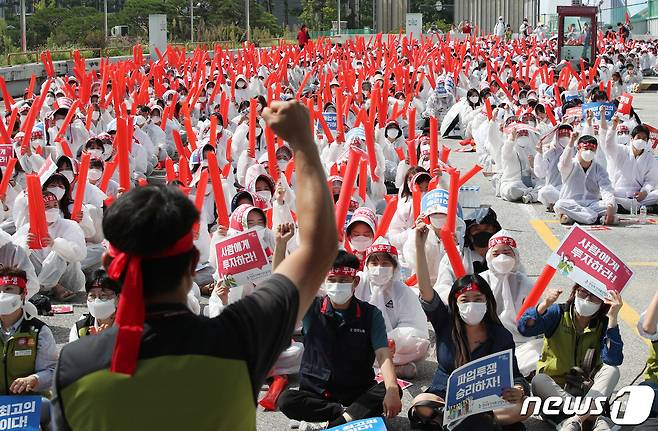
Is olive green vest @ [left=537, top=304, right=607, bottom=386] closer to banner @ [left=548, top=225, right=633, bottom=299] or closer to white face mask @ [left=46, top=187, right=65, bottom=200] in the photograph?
banner @ [left=548, top=225, right=633, bottom=299]

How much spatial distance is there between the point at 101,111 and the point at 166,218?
14870 millimetres

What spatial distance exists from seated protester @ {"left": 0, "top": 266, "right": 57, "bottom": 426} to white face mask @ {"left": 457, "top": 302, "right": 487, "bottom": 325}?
2.02 meters

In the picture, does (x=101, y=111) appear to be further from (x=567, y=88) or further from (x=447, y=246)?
(x=447, y=246)

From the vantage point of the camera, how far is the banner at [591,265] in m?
5.41

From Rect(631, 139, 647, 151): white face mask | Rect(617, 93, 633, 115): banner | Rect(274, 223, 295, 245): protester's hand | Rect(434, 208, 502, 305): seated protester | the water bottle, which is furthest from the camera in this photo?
Rect(617, 93, 633, 115): banner

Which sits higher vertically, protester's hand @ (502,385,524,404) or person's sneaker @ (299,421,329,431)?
protester's hand @ (502,385,524,404)

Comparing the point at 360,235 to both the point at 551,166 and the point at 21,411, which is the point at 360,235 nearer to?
the point at 21,411

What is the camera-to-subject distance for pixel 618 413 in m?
5.38

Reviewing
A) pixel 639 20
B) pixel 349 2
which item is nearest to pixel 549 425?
pixel 639 20

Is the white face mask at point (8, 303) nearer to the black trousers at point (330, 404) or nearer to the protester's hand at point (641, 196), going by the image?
the black trousers at point (330, 404)

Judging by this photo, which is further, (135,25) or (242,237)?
(135,25)

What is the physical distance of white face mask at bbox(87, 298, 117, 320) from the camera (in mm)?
5742

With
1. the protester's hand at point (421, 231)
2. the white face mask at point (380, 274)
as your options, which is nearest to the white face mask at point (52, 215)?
the white face mask at point (380, 274)

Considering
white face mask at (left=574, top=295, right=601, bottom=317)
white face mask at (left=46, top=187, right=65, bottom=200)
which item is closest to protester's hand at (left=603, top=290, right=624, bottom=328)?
white face mask at (left=574, top=295, right=601, bottom=317)
